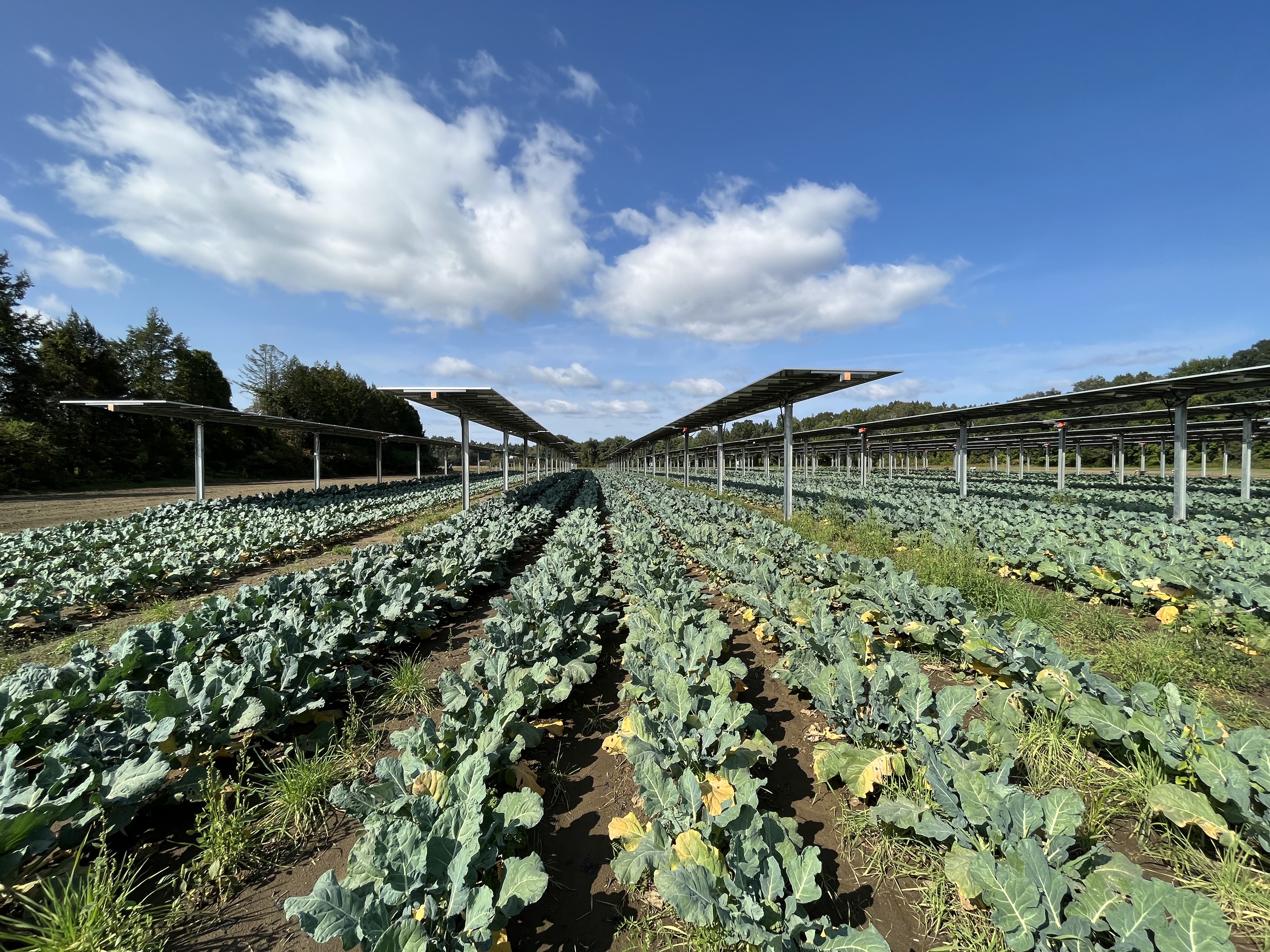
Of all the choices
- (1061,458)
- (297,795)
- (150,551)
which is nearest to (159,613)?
(150,551)

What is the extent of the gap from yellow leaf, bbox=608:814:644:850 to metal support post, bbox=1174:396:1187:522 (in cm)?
1350

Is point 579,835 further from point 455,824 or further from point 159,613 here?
point 159,613

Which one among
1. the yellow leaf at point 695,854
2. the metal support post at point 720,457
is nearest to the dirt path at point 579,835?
the yellow leaf at point 695,854

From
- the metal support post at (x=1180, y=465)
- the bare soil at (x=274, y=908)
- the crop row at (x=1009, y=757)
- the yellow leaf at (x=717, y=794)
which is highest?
the metal support post at (x=1180, y=465)

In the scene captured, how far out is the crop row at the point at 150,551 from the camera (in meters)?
6.38

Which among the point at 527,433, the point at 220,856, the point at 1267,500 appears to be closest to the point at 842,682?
the point at 220,856

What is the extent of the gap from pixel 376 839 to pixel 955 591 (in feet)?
16.0

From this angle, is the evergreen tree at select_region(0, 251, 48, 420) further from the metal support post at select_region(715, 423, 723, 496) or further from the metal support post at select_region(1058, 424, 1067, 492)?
the metal support post at select_region(1058, 424, 1067, 492)

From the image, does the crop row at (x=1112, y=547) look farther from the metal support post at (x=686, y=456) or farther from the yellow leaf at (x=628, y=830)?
the metal support post at (x=686, y=456)

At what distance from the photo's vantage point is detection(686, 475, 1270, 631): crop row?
503cm

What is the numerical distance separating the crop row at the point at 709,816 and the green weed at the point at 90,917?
1928mm

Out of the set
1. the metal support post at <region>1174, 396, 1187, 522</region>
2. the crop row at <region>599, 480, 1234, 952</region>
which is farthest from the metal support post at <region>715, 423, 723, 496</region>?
the crop row at <region>599, 480, 1234, 952</region>

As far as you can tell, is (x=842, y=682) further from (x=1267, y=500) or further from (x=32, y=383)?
(x=32, y=383)

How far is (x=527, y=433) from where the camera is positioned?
27078 mm
